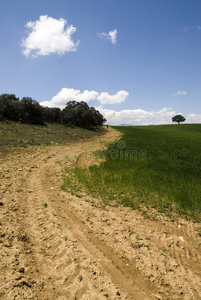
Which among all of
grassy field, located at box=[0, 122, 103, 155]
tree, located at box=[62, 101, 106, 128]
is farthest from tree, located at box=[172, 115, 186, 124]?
grassy field, located at box=[0, 122, 103, 155]

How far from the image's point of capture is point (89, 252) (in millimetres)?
4270

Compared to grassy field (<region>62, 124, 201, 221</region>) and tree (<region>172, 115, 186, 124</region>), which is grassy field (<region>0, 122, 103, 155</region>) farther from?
tree (<region>172, 115, 186, 124</region>)

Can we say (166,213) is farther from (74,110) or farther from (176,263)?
(74,110)

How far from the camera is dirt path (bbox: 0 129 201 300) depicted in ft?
10.8

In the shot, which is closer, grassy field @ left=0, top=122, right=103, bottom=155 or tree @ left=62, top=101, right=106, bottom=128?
grassy field @ left=0, top=122, right=103, bottom=155

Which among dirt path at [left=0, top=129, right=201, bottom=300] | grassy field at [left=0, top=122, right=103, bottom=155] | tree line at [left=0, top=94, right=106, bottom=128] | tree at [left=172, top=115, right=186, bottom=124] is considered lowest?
dirt path at [left=0, top=129, right=201, bottom=300]

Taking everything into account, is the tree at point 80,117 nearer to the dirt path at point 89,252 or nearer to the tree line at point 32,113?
the tree line at point 32,113

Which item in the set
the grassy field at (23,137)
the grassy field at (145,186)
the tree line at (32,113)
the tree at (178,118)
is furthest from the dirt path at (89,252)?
the tree at (178,118)

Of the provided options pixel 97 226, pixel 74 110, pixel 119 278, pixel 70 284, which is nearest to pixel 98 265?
pixel 119 278

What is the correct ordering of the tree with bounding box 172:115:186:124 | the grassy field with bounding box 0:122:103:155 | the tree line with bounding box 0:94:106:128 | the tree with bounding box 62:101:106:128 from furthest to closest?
the tree with bounding box 172:115:186:124 < the tree with bounding box 62:101:106:128 < the tree line with bounding box 0:94:106:128 < the grassy field with bounding box 0:122:103:155

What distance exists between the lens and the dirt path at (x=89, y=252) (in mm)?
3295

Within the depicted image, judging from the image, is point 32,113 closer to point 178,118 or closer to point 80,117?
point 80,117

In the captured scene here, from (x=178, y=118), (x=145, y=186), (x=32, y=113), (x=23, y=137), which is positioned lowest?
(x=145, y=186)

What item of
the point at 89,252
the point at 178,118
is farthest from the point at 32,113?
the point at 178,118
